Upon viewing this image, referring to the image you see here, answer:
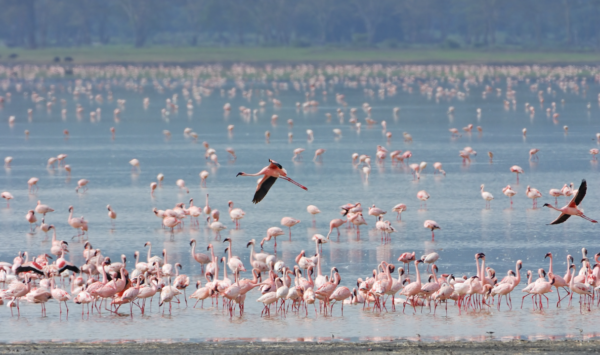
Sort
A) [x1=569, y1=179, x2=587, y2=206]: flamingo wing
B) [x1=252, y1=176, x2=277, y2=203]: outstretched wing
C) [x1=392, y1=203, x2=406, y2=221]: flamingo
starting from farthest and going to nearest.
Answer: [x1=392, y1=203, x2=406, y2=221]: flamingo
[x1=252, y1=176, x2=277, y2=203]: outstretched wing
[x1=569, y1=179, x2=587, y2=206]: flamingo wing

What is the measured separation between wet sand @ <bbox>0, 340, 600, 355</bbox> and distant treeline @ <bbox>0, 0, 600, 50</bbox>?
80.9 meters

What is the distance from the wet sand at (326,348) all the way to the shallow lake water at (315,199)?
1.73ft

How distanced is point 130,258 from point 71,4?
89.6m

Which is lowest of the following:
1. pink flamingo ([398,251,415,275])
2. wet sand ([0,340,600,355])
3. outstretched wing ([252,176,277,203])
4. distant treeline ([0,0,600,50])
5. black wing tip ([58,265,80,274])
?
wet sand ([0,340,600,355])

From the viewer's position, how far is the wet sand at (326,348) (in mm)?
9492

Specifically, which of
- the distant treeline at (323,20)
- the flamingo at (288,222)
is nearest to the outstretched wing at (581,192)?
the flamingo at (288,222)

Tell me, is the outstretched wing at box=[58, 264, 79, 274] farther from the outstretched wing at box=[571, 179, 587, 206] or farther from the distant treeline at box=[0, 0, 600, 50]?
the distant treeline at box=[0, 0, 600, 50]

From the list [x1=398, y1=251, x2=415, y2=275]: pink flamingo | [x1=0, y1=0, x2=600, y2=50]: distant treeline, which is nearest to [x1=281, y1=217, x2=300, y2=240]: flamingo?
[x1=398, y1=251, x2=415, y2=275]: pink flamingo

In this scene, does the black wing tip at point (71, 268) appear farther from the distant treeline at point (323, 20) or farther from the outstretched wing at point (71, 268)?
the distant treeline at point (323, 20)

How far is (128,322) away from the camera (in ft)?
36.9

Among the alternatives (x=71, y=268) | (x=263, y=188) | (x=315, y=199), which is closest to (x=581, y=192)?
(x=263, y=188)

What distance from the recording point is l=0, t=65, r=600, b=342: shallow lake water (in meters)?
11.1

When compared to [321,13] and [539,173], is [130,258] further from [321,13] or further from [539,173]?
[321,13]

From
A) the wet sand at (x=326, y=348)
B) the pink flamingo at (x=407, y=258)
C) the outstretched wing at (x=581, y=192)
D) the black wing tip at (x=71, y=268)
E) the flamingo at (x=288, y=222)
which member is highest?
the outstretched wing at (x=581, y=192)
